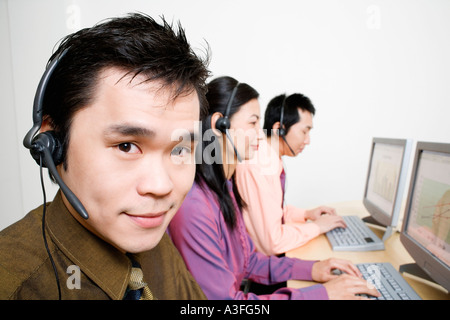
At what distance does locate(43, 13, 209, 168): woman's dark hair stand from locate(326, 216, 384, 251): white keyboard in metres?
0.98

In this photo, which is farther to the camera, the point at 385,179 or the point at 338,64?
the point at 338,64

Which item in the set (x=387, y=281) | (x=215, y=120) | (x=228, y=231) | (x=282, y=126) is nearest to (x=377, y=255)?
(x=387, y=281)

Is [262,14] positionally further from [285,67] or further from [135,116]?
[135,116]

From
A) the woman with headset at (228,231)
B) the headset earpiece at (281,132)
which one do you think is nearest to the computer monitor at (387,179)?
the woman with headset at (228,231)

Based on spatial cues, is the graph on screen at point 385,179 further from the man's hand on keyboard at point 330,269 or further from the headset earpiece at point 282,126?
the headset earpiece at point 282,126

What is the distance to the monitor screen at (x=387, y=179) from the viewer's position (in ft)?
3.58

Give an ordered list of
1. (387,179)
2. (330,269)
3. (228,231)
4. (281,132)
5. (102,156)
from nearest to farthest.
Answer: (102,156) < (330,269) < (228,231) < (387,179) < (281,132)

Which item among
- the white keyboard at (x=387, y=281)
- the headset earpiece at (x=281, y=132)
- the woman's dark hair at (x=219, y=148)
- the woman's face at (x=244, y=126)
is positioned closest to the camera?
the white keyboard at (x=387, y=281)

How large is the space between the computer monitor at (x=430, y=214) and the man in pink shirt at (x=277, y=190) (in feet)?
1.29

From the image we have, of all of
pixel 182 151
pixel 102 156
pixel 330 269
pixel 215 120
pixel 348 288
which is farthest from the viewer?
pixel 215 120

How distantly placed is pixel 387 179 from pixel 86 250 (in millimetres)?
1298

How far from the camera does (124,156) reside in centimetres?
43

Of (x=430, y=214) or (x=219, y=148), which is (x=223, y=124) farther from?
(x=430, y=214)
